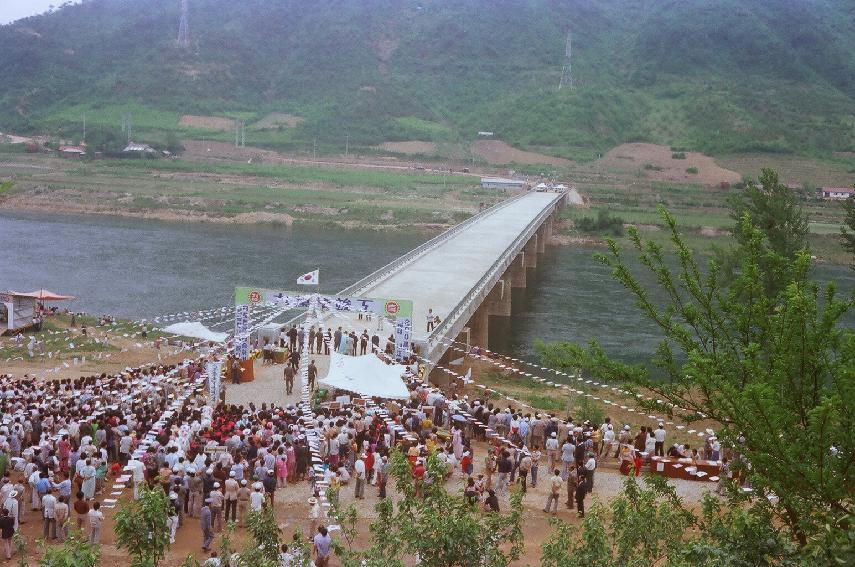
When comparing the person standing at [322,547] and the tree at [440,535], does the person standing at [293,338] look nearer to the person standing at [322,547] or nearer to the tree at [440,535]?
the person standing at [322,547]

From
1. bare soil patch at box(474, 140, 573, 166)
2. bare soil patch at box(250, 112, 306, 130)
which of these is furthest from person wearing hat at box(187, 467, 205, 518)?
bare soil patch at box(250, 112, 306, 130)

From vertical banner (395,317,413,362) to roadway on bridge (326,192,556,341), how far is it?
5.54 feet

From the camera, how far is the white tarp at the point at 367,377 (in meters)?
21.9

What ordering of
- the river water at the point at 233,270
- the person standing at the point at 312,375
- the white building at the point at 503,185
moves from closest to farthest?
the person standing at the point at 312,375, the river water at the point at 233,270, the white building at the point at 503,185

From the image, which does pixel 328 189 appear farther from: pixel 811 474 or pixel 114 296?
pixel 811 474

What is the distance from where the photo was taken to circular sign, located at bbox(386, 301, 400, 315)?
86.8 ft

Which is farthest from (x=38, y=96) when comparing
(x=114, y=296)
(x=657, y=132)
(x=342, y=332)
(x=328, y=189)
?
(x=342, y=332)

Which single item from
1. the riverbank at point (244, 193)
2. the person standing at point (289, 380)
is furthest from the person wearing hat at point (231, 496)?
the riverbank at point (244, 193)

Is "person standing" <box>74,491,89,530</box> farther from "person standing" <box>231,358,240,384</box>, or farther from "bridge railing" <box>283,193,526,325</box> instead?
"bridge railing" <box>283,193,526,325</box>

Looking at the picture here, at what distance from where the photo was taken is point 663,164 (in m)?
118

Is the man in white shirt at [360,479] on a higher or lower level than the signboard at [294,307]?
lower

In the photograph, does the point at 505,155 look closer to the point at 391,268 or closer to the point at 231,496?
the point at 391,268

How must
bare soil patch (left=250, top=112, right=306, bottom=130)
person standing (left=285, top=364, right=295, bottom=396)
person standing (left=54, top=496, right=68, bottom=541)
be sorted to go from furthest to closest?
bare soil patch (left=250, top=112, right=306, bottom=130) < person standing (left=285, top=364, right=295, bottom=396) < person standing (left=54, top=496, right=68, bottom=541)

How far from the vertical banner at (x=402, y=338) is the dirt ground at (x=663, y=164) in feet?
294
